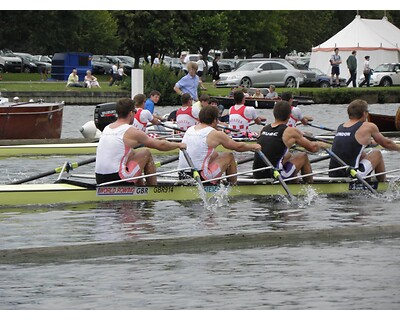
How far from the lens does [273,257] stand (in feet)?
39.0

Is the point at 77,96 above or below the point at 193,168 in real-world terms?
below

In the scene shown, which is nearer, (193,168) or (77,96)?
(193,168)

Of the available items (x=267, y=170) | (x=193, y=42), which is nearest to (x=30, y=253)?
(x=267, y=170)

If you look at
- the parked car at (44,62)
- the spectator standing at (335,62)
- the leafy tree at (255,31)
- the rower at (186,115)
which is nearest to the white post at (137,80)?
the rower at (186,115)

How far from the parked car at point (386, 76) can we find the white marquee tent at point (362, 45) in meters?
2.13

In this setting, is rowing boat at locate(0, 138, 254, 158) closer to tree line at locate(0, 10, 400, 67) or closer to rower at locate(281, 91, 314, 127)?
rower at locate(281, 91, 314, 127)

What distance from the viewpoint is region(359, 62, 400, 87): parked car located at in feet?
182

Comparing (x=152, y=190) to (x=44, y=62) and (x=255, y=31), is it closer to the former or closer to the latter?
(x=44, y=62)

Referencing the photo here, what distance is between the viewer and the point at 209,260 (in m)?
11.7

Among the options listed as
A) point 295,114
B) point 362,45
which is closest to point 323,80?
point 362,45

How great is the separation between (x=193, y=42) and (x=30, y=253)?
6195 cm

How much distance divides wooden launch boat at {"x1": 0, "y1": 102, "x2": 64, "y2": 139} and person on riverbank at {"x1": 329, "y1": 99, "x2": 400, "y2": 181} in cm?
1195

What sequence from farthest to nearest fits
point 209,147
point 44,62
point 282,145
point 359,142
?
point 44,62, point 359,142, point 282,145, point 209,147

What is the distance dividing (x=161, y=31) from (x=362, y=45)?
43.2 feet
